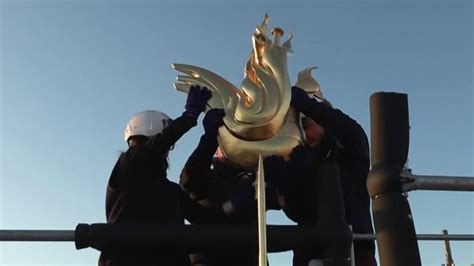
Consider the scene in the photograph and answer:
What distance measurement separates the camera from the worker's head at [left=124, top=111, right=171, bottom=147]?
363 centimetres

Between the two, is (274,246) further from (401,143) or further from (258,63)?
(258,63)

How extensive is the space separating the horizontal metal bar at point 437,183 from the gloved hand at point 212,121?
4.99ft

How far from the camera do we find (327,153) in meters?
2.95

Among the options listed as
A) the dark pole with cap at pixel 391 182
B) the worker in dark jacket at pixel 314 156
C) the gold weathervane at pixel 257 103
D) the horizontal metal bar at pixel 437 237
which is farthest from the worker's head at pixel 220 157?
the dark pole with cap at pixel 391 182

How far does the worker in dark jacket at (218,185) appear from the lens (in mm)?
3113

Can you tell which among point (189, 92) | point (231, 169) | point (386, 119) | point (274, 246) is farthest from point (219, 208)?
point (386, 119)

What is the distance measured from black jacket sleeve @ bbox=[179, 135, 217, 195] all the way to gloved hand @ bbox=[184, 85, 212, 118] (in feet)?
0.44

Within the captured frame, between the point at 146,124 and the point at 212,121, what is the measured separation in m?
0.53

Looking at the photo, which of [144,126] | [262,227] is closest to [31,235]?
[262,227]

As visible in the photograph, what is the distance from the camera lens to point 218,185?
3.62 meters

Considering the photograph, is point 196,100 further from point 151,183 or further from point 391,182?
point 391,182

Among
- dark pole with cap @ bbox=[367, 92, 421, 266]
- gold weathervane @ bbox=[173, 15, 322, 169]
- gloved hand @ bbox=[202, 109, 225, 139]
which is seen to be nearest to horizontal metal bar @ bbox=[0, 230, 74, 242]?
gloved hand @ bbox=[202, 109, 225, 139]

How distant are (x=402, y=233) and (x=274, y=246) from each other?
2.66 feet

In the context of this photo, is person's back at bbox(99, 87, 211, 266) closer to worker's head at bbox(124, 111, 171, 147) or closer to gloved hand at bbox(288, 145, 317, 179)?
worker's head at bbox(124, 111, 171, 147)
